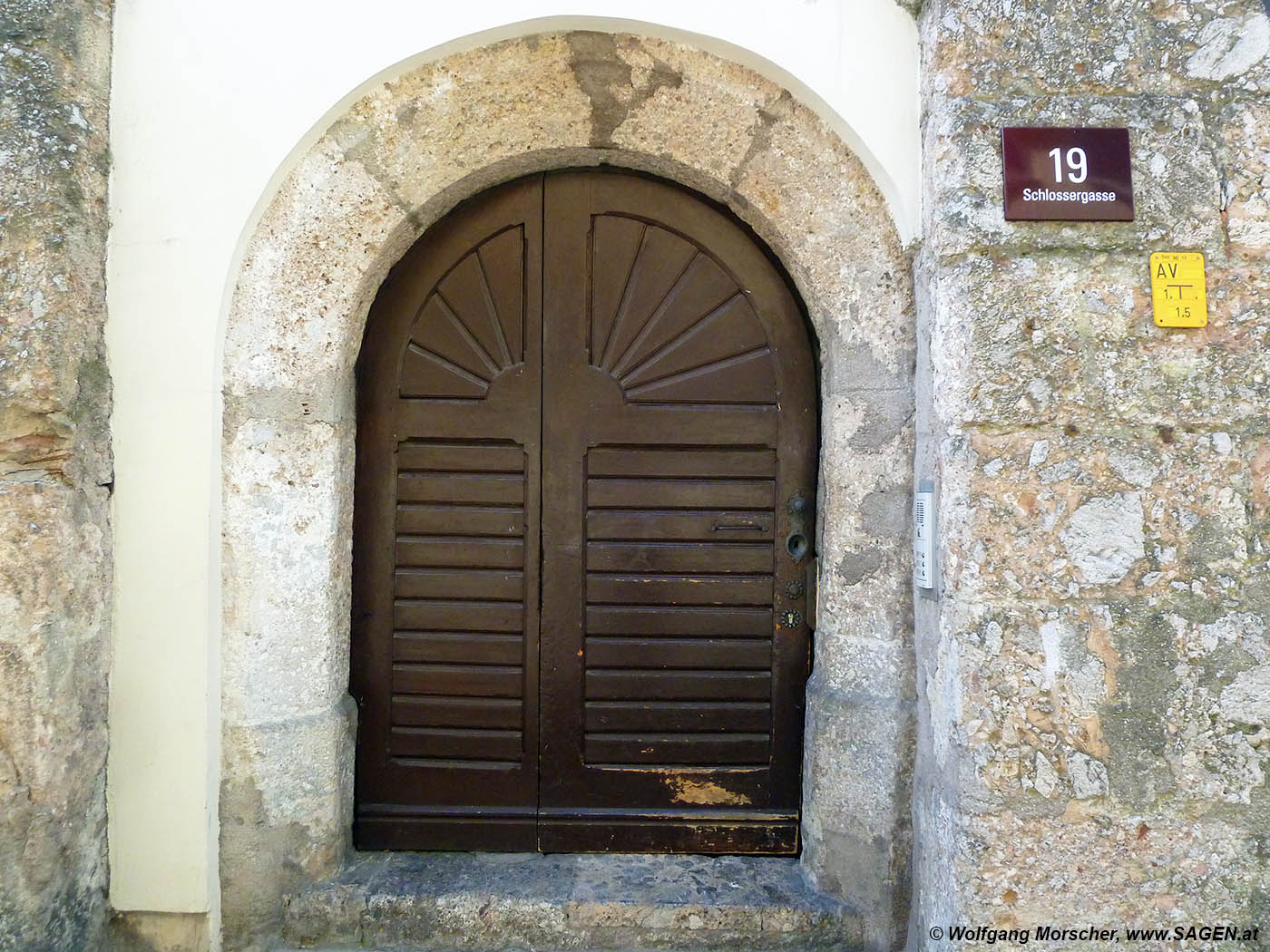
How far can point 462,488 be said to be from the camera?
2418 mm

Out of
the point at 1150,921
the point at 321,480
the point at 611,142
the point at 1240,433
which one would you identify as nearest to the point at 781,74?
the point at 611,142

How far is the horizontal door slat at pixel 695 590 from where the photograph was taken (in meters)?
2.41

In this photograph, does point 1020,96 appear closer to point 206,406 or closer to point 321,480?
point 321,480

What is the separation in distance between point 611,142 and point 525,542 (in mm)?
1119

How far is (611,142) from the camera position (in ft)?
7.53

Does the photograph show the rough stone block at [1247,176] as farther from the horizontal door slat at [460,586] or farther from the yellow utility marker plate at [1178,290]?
the horizontal door slat at [460,586]

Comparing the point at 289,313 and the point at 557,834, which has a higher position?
the point at 289,313

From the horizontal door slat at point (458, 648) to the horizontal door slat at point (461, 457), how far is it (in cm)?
47

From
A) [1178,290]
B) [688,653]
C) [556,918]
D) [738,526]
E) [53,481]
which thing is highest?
[1178,290]

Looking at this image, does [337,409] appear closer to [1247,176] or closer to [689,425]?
[689,425]

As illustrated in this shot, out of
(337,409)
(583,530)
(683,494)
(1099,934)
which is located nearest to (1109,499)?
(1099,934)

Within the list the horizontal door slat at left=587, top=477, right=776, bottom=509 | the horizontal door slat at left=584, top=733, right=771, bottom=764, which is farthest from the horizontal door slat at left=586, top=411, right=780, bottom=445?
the horizontal door slat at left=584, top=733, right=771, bottom=764

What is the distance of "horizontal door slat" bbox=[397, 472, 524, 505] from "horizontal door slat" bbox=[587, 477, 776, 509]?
0.74 feet

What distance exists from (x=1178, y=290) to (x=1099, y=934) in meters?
1.39
